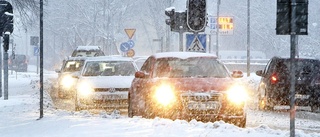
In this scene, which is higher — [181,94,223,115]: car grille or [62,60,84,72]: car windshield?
[62,60,84,72]: car windshield

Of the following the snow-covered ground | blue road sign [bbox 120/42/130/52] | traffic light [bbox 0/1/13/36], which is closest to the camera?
the snow-covered ground

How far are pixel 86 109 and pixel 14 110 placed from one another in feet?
5.83

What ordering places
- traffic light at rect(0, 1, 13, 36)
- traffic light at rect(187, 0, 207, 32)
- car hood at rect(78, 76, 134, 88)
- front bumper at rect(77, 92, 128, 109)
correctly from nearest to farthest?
traffic light at rect(0, 1, 13, 36), front bumper at rect(77, 92, 128, 109), car hood at rect(78, 76, 134, 88), traffic light at rect(187, 0, 207, 32)

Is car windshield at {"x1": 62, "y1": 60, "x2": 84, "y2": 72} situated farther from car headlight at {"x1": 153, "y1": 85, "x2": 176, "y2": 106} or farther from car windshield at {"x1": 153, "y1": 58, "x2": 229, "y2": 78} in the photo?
car headlight at {"x1": 153, "y1": 85, "x2": 176, "y2": 106}

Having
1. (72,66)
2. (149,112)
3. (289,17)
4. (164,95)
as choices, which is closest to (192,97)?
(164,95)

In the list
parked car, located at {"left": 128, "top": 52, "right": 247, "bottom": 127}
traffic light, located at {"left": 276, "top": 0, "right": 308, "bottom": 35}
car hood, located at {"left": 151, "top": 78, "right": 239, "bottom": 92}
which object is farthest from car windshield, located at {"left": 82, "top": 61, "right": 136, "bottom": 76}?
traffic light, located at {"left": 276, "top": 0, "right": 308, "bottom": 35}

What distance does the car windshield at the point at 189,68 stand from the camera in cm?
1258

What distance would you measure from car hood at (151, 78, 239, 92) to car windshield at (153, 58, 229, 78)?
0.57 metres

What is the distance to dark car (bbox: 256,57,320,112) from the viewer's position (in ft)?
56.5

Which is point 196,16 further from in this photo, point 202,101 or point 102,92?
point 202,101

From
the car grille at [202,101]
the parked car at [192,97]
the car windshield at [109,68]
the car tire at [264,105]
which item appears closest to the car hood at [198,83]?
the parked car at [192,97]

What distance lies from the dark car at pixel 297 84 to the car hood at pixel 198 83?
551cm

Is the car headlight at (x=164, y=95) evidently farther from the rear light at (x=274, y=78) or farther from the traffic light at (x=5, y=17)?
the rear light at (x=274, y=78)

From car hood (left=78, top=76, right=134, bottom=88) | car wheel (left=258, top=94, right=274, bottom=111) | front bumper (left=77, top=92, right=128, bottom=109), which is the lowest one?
car wheel (left=258, top=94, right=274, bottom=111)
